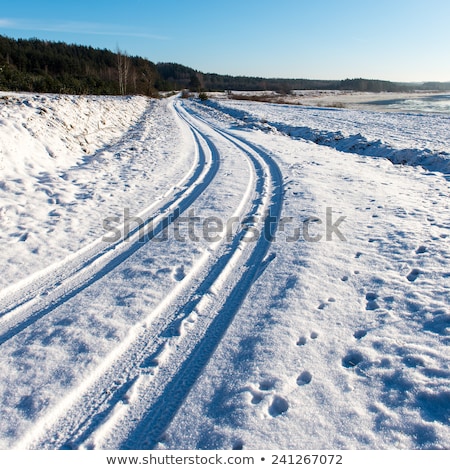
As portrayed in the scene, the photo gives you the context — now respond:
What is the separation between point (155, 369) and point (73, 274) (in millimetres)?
2254

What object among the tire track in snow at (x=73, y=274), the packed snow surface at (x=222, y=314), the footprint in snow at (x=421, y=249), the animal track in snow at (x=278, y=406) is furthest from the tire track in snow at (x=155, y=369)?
the footprint in snow at (x=421, y=249)

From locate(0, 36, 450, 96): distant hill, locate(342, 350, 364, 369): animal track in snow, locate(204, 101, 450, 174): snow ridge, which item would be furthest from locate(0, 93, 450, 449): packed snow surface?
locate(0, 36, 450, 96): distant hill

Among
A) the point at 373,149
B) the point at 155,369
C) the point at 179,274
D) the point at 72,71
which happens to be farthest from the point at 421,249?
the point at 72,71

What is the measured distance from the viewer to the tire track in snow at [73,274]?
378 centimetres

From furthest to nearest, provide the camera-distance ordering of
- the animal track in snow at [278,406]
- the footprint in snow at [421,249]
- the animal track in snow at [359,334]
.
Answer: the footprint in snow at [421,249]
the animal track in snow at [359,334]
the animal track in snow at [278,406]

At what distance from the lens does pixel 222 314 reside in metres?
3.78

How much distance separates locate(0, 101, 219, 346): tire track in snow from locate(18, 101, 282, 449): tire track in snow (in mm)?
1220

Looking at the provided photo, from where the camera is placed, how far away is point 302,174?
988 centimetres

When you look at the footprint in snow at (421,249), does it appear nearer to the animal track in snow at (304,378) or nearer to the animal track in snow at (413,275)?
the animal track in snow at (413,275)

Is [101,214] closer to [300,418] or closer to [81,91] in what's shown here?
[300,418]

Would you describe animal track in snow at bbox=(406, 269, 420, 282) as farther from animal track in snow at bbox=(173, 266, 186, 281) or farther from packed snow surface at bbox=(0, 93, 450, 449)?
animal track in snow at bbox=(173, 266, 186, 281)

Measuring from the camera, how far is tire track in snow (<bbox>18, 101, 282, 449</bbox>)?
8.09 ft

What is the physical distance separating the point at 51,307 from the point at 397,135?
19.6 m

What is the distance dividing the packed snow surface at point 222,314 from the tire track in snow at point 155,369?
0.04ft
